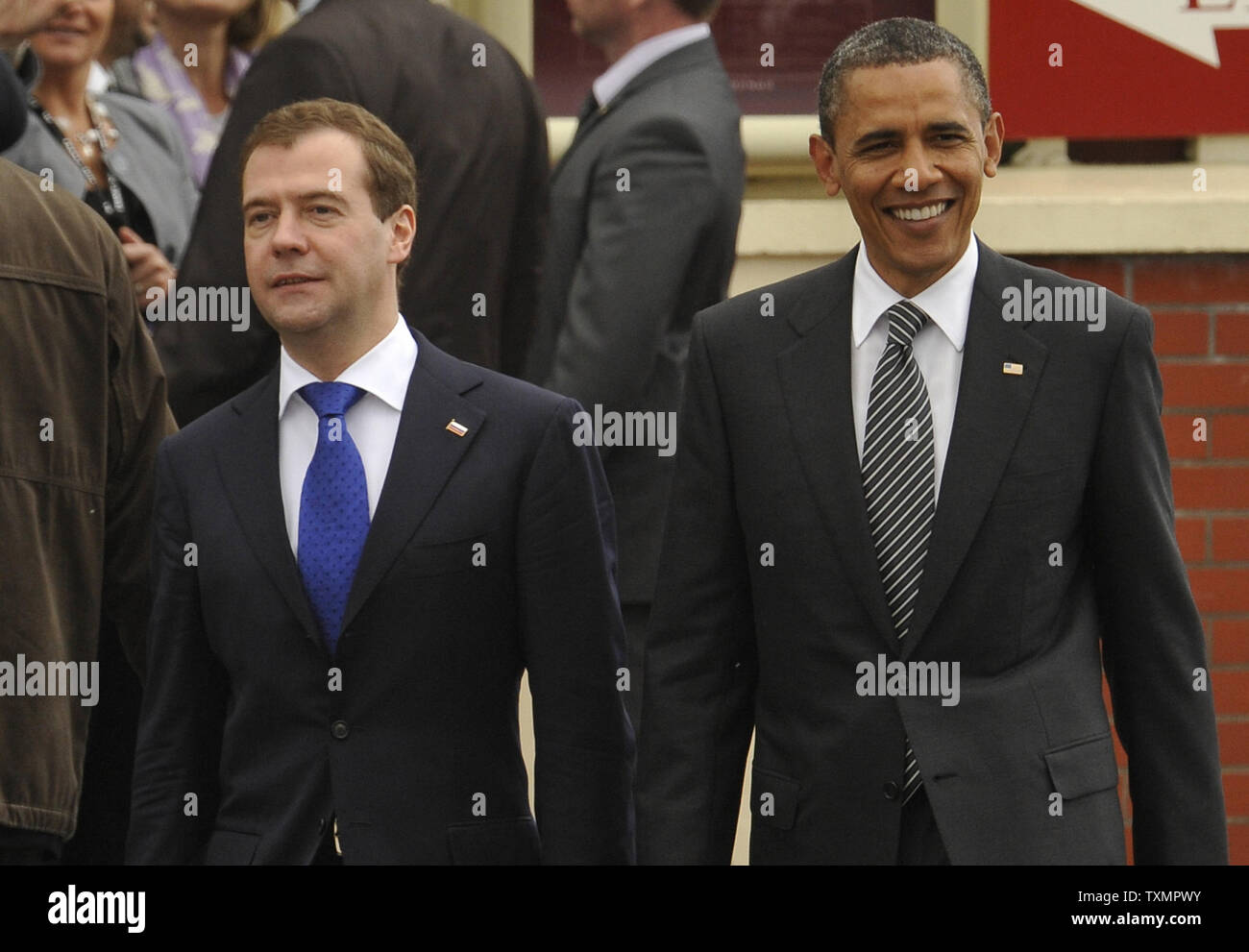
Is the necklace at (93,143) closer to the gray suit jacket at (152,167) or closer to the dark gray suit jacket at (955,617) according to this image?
the gray suit jacket at (152,167)

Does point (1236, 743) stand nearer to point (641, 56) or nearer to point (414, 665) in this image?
point (641, 56)

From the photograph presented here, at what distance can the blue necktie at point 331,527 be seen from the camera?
126 inches

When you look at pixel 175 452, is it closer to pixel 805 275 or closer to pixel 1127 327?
pixel 805 275

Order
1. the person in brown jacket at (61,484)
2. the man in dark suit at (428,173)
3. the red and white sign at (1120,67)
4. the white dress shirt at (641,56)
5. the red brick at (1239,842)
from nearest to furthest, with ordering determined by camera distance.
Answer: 1. the person in brown jacket at (61,484)
2. the man in dark suit at (428,173)
3. the white dress shirt at (641,56)
4. the red brick at (1239,842)
5. the red and white sign at (1120,67)

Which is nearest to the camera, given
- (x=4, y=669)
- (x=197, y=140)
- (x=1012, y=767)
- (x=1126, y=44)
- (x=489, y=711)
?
(x=1012, y=767)

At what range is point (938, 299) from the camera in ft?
10.3

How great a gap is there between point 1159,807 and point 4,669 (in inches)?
69.8

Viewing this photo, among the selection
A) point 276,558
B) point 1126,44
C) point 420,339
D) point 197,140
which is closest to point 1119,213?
point 1126,44

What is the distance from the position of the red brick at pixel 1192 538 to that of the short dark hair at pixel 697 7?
1718mm

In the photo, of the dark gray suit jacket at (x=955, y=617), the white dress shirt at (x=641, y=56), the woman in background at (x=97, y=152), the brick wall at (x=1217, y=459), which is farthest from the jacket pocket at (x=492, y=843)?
the brick wall at (x=1217, y=459)

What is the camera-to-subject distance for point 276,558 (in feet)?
10.5

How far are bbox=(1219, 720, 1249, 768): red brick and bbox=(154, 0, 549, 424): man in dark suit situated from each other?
6.58 ft

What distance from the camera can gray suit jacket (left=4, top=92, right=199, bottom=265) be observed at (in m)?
4.61

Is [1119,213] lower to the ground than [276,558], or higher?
higher
